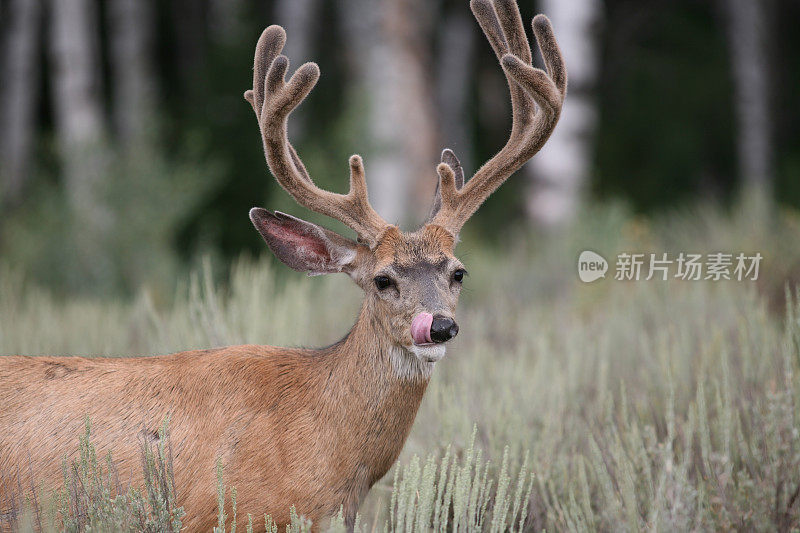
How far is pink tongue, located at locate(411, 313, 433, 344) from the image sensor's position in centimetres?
332

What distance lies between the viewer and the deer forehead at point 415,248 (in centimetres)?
363

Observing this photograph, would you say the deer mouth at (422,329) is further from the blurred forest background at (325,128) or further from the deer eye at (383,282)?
the blurred forest background at (325,128)

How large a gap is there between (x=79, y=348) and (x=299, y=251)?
1917mm

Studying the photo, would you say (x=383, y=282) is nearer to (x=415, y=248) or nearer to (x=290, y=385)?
(x=415, y=248)

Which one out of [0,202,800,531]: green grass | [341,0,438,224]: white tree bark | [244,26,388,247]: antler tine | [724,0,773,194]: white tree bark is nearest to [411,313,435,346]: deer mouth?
[0,202,800,531]: green grass

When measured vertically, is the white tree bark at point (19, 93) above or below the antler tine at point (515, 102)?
above

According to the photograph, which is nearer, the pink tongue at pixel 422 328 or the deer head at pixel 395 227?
the pink tongue at pixel 422 328

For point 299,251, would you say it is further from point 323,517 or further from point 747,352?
point 747,352

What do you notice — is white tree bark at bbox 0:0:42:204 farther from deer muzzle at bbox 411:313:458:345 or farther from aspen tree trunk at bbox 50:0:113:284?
deer muzzle at bbox 411:313:458:345

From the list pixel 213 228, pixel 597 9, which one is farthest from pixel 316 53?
pixel 597 9

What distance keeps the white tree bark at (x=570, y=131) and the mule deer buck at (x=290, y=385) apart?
6126mm

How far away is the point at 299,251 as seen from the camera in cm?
385

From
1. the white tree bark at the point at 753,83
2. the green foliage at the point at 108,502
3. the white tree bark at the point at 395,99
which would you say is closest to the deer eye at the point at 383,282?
the green foliage at the point at 108,502

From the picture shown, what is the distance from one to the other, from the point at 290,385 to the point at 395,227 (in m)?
0.75
